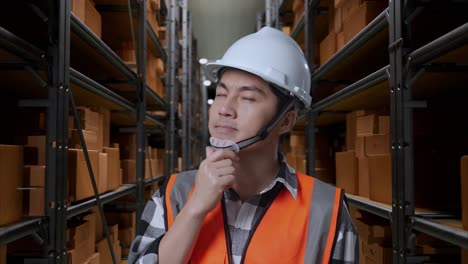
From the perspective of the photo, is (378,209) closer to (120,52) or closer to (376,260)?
(376,260)

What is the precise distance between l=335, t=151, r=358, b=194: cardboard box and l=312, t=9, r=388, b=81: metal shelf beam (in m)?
0.68

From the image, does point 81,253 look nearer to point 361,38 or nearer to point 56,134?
point 56,134

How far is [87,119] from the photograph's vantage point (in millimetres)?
2748

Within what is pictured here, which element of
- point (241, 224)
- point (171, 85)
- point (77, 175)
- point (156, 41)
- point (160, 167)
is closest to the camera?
point (241, 224)

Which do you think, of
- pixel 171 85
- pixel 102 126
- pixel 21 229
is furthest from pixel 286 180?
pixel 171 85

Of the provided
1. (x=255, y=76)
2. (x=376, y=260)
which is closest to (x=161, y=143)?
(x=376, y=260)

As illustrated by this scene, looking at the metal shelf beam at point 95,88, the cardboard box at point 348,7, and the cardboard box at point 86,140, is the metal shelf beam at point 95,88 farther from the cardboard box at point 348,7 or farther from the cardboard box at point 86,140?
the cardboard box at point 348,7

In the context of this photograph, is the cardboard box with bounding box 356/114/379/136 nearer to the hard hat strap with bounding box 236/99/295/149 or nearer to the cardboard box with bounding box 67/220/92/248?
the hard hat strap with bounding box 236/99/295/149

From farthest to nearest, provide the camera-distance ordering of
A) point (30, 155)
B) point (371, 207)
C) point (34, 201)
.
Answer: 1. point (371, 207)
2. point (30, 155)
3. point (34, 201)

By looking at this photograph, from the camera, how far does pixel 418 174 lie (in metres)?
2.32

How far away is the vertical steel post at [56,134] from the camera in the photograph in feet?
6.28

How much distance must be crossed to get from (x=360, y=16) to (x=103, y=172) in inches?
77.2

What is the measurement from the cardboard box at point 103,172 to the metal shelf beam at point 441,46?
1.99 m

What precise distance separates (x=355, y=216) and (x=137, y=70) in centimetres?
216
